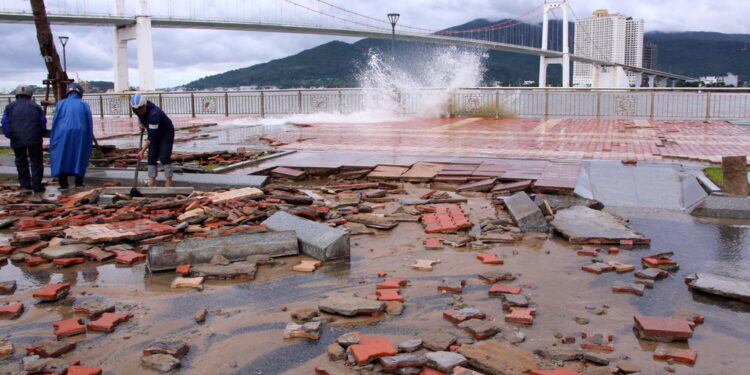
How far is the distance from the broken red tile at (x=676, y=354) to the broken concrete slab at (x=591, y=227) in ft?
8.56

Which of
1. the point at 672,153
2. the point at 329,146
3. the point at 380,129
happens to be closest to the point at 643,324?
the point at 672,153

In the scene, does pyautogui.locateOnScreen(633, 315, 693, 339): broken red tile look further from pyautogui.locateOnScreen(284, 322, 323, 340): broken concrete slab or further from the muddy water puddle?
pyautogui.locateOnScreen(284, 322, 323, 340): broken concrete slab

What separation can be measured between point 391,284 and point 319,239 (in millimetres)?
1210

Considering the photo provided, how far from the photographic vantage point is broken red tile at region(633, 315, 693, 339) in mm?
4031

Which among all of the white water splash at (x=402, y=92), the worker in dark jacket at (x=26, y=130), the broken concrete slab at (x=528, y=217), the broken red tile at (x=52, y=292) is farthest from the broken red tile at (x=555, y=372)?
the white water splash at (x=402, y=92)

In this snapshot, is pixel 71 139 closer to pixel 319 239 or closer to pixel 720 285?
pixel 319 239

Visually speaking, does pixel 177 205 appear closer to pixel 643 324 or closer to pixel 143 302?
pixel 143 302

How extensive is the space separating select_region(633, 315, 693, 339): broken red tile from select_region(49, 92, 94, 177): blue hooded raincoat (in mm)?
8509

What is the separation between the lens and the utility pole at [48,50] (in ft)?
38.2

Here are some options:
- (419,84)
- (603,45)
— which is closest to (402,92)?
(419,84)

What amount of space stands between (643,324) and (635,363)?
0.47 meters

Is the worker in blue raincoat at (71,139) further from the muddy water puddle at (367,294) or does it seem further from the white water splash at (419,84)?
the white water splash at (419,84)

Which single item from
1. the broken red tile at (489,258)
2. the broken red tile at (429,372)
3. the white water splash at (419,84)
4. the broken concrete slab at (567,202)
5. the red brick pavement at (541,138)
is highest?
the white water splash at (419,84)

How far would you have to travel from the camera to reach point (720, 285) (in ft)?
16.2
